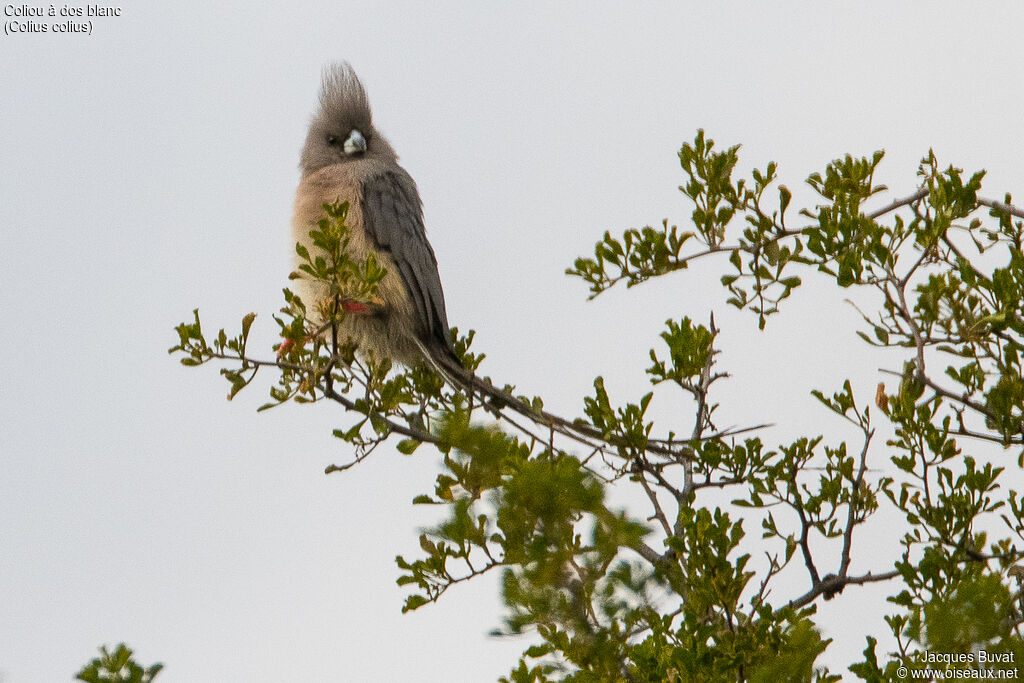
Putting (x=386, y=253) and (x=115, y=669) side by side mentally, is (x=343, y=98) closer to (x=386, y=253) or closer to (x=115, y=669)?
(x=386, y=253)

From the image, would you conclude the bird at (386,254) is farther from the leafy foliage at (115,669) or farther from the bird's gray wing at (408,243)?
the leafy foliage at (115,669)

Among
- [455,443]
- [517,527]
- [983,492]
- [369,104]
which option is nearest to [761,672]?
[517,527]

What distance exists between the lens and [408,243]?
596 cm

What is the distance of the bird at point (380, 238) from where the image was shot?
5535 millimetres

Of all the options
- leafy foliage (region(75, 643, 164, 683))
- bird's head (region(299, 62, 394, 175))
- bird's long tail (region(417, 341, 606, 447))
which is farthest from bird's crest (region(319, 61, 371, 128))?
leafy foliage (region(75, 643, 164, 683))

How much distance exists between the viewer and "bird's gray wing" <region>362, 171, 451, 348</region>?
18.4 feet

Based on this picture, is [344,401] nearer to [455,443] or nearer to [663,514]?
[663,514]

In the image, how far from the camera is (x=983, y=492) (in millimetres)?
3428

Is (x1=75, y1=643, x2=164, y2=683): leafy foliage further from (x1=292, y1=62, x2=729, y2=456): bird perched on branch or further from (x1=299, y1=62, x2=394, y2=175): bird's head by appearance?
(x1=299, y1=62, x2=394, y2=175): bird's head

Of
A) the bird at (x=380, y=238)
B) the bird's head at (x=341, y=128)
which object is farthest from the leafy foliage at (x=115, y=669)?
the bird's head at (x=341, y=128)

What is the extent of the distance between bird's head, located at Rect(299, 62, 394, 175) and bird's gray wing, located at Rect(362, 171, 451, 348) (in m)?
0.72

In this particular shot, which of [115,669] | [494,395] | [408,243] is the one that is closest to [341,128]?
[408,243]

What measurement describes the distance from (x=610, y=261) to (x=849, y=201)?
2.81 feet

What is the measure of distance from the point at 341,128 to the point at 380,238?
1597 mm
